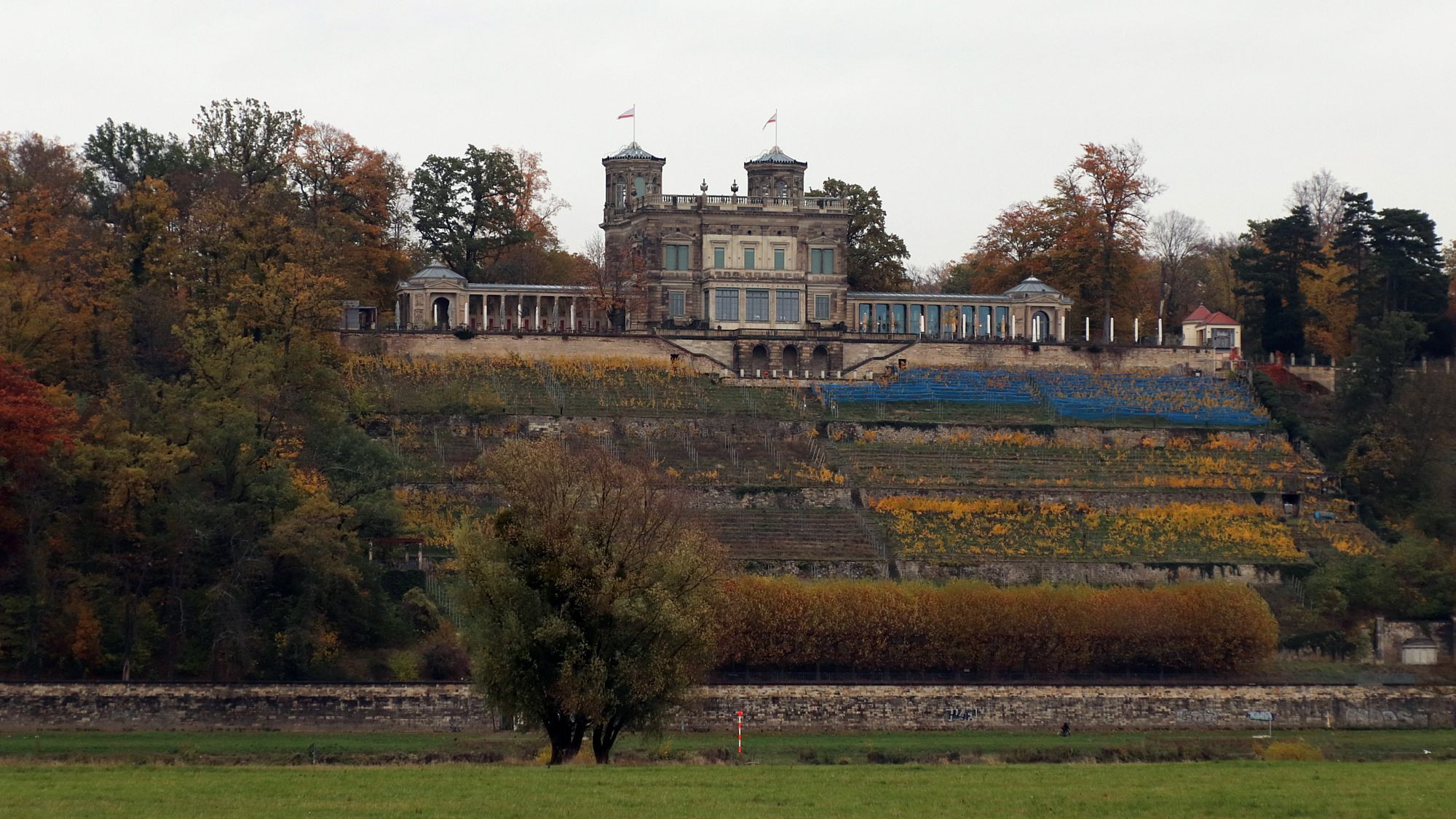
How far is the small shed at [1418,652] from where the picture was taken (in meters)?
57.1

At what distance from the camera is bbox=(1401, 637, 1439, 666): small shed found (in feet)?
187

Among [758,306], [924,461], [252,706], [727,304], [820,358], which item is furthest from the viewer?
[758,306]

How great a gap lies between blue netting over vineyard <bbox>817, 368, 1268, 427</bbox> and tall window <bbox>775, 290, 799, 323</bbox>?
20.1 ft

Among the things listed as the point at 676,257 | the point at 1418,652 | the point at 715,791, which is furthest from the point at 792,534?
the point at 715,791

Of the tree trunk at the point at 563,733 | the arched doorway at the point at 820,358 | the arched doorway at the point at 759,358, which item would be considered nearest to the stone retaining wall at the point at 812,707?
the tree trunk at the point at 563,733

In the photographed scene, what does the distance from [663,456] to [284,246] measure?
14.6m

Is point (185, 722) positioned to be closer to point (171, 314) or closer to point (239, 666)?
point (239, 666)

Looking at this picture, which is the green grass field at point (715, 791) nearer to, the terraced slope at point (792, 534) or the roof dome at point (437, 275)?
the terraced slope at point (792, 534)

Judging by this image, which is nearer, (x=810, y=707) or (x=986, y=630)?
(x=810, y=707)

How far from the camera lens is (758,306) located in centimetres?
8312

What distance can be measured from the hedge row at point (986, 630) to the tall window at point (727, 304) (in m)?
30.0

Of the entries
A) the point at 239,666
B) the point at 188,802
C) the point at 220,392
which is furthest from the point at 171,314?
the point at 188,802

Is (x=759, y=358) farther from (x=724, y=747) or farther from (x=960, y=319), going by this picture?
(x=724, y=747)

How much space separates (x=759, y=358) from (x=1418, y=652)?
3107 centimetres
